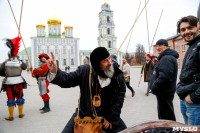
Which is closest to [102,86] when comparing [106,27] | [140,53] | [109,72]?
[109,72]

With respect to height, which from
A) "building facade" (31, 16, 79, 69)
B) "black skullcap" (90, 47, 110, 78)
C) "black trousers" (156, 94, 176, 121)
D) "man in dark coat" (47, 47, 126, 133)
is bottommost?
"black trousers" (156, 94, 176, 121)

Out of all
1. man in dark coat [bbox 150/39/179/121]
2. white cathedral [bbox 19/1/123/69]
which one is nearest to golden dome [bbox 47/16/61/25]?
white cathedral [bbox 19/1/123/69]

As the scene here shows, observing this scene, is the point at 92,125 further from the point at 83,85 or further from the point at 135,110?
the point at 135,110

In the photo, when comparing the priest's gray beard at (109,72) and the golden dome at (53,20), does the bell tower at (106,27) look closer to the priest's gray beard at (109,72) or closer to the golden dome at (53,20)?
the golden dome at (53,20)

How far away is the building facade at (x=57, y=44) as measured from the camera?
5128 centimetres

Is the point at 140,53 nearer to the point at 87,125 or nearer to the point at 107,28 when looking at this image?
the point at 107,28

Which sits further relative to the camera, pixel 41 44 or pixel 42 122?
pixel 41 44

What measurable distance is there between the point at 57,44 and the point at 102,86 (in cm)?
5444

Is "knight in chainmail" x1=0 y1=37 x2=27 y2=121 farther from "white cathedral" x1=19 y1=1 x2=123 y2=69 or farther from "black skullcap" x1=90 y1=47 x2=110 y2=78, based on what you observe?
"white cathedral" x1=19 y1=1 x2=123 y2=69

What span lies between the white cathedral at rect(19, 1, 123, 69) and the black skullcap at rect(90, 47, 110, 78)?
169ft

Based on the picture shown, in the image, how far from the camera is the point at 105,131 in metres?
2.03

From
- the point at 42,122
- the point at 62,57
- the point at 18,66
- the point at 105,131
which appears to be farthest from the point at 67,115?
the point at 62,57

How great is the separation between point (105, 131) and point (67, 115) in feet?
10.1

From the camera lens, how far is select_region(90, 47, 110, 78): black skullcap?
200 cm
